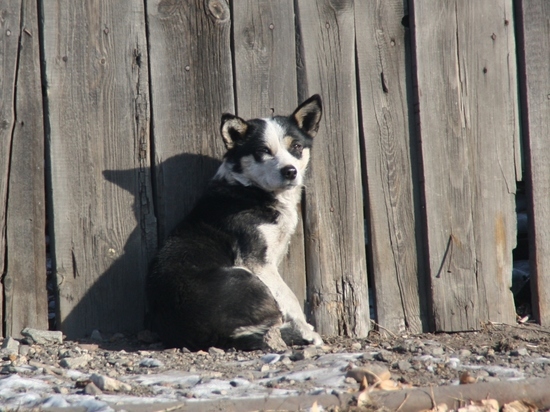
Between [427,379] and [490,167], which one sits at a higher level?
[490,167]

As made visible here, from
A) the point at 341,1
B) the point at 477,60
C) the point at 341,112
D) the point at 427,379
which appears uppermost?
the point at 341,1

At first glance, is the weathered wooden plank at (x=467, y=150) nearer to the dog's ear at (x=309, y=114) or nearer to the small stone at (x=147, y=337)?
the dog's ear at (x=309, y=114)

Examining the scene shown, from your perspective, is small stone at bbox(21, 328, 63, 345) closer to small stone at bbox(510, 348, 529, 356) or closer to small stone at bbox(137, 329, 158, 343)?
small stone at bbox(137, 329, 158, 343)

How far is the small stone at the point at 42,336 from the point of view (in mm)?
5156

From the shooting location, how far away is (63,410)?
3.31 metres

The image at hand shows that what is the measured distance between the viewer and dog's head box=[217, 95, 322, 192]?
5.29m

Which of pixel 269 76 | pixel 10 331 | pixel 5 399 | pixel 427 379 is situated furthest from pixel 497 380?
pixel 10 331

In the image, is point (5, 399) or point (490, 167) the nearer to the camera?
point (5, 399)

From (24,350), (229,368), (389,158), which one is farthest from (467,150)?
(24,350)

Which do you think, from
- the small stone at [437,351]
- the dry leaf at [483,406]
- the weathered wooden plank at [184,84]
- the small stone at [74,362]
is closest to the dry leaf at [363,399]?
the dry leaf at [483,406]

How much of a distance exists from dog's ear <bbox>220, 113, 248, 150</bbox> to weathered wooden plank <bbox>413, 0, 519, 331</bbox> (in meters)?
1.33

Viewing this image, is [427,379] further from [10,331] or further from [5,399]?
[10,331]

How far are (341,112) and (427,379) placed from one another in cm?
230

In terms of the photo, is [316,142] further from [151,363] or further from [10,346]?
[10,346]
